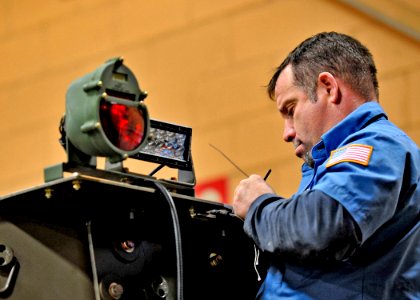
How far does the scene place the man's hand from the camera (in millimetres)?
1510

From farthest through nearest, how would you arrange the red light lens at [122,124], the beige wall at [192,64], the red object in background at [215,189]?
the red object in background at [215,189]
the beige wall at [192,64]
the red light lens at [122,124]

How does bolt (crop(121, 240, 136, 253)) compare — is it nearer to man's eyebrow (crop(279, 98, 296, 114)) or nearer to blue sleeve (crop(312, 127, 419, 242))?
blue sleeve (crop(312, 127, 419, 242))

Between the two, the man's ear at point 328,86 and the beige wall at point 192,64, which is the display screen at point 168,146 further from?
the beige wall at point 192,64

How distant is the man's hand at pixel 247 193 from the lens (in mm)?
1510

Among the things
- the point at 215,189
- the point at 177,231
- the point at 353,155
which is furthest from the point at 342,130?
the point at 215,189

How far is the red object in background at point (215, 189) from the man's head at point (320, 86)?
4.32ft

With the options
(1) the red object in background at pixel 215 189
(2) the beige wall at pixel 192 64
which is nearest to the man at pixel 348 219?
(2) the beige wall at pixel 192 64

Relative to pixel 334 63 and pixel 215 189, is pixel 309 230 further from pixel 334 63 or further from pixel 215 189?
pixel 215 189

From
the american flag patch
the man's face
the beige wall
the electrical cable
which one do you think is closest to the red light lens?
the electrical cable

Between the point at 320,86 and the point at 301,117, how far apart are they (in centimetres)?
7

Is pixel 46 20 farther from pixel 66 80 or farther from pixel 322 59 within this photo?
pixel 322 59

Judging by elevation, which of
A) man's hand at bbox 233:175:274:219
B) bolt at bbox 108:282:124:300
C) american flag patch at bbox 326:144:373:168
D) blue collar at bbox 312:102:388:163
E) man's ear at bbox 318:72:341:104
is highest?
man's ear at bbox 318:72:341:104

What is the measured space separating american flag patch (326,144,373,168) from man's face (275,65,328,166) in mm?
202

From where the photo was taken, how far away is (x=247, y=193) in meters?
1.53
